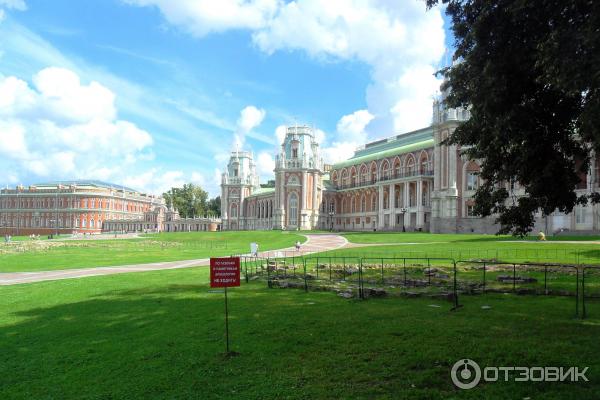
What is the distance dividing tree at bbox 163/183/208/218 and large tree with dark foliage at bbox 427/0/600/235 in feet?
428

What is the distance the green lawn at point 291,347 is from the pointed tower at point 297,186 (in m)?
79.6

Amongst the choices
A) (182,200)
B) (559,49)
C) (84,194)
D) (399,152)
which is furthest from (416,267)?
(84,194)

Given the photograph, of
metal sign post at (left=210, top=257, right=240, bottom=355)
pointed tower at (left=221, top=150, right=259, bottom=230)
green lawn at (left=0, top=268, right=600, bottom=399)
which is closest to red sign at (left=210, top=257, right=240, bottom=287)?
metal sign post at (left=210, top=257, right=240, bottom=355)

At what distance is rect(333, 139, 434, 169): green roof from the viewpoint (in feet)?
266

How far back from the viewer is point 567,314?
39.7 feet

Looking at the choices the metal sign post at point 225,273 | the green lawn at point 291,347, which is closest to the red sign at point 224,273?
the metal sign post at point 225,273

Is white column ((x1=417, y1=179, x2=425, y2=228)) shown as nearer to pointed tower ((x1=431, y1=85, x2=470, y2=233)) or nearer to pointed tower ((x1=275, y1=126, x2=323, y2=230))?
pointed tower ((x1=431, y1=85, x2=470, y2=233))

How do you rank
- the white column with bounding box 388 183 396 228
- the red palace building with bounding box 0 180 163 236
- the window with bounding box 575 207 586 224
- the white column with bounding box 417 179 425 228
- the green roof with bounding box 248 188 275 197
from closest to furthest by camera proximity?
the window with bounding box 575 207 586 224 → the white column with bounding box 417 179 425 228 → the white column with bounding box 388 183 396 228 → the green roof with bounding box 248 188 275 197 → the red palace building with bounding box 0 180 163 236

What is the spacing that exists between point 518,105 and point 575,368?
6.34 metres

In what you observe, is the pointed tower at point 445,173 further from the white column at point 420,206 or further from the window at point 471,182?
the white column at point 420,206

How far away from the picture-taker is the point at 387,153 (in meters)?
90.4

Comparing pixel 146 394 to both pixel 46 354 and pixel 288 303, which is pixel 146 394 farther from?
pixel 288 303

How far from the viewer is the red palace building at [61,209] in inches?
5531

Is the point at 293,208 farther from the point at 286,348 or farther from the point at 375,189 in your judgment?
the point at 286,348
